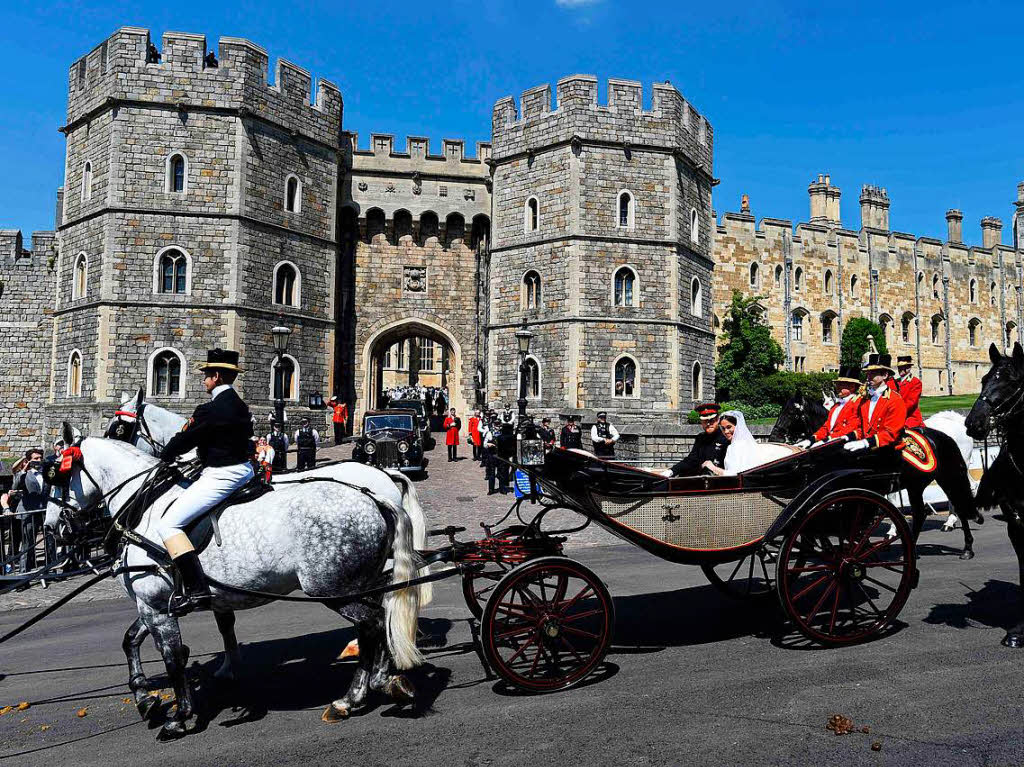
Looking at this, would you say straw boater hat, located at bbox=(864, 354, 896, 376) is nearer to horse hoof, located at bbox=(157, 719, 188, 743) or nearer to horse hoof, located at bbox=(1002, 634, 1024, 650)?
horse hoof, located at bbox=(1002, 634, 1024, 650)

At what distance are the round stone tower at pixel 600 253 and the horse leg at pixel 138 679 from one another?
20951 millimetres

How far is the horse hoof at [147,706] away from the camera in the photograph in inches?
181

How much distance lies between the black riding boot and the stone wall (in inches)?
1071

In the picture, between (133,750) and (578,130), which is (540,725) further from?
(578,130)

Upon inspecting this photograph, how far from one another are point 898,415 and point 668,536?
290 centimetres

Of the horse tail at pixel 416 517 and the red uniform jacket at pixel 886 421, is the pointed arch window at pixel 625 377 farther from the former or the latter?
the horse tail at pixel 416 517

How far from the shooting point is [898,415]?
265 inches

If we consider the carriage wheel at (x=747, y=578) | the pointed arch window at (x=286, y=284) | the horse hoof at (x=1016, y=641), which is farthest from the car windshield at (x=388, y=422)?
the horse hoof at (x=1016, y=641)

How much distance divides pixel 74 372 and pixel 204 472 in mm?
22563

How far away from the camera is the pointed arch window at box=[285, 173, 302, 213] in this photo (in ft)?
84.2

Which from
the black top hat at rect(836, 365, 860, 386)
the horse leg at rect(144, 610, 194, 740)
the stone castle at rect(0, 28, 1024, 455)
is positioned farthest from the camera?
the stone castle at rect(0, 28, 1024, 455)

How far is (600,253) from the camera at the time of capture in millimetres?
25984

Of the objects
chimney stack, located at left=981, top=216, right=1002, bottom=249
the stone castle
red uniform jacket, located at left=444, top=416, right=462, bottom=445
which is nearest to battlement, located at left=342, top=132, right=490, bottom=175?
the stone castle

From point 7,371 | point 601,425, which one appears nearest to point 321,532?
point 601,425
